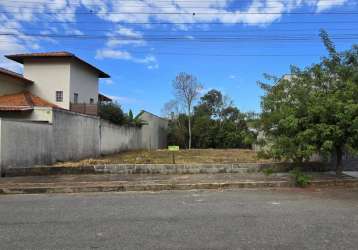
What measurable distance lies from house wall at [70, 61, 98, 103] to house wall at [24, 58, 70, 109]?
21.8 inches

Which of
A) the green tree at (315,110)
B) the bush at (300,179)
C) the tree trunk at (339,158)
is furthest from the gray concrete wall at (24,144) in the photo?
the tree trunk at (339,158)

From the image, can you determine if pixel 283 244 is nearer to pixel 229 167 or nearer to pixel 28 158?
pixel 229 167

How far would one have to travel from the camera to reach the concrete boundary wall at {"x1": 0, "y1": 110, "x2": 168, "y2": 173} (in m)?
A: 16.3

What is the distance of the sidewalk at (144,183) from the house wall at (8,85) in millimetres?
16598

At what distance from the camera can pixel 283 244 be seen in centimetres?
643

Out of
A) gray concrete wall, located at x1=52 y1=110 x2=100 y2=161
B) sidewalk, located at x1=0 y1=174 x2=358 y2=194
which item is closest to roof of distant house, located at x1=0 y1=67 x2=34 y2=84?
gray concrete wall, located at x1=52 y1=110 x2=100 y2=161

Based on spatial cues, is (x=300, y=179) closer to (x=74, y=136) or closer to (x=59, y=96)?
(x=74, y=136)

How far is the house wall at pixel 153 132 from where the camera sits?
42094 millimetres

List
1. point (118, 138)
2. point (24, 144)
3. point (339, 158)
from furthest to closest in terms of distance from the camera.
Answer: point (118, 138) → point (24, 144) → point (339, 158)

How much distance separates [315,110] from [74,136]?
14.3 meters

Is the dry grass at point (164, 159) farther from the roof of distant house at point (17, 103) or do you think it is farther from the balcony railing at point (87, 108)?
the roof of distant house at point (17, 103)

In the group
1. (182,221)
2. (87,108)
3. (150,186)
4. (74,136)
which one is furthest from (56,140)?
(182,221)

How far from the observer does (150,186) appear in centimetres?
1311

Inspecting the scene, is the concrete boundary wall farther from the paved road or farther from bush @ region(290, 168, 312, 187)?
bush @ region(290, 168, 312, 187)
